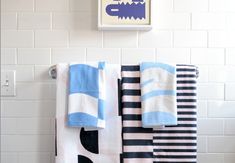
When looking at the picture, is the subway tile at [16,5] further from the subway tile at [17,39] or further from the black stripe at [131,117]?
the black stripe at [131,117]

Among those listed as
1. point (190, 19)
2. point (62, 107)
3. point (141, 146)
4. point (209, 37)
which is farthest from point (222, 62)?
point (62, 107)

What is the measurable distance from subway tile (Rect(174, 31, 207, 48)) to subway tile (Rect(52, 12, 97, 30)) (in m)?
0.34

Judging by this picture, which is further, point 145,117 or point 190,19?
point 190,19

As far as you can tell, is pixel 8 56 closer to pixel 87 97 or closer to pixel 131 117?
pixel 87 97

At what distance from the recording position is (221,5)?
3.93 feet

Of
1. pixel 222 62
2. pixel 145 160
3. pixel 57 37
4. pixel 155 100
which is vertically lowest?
pixel 145 160

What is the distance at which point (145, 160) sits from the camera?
1.06 meters

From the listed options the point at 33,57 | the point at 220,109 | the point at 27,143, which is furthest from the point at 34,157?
the point at 220,109

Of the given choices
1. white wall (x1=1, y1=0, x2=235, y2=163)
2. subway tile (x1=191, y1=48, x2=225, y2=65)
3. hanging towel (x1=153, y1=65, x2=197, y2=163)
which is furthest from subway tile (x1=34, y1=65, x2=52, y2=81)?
subway tile (x1=191, y1=48, x2=225, y2=65)

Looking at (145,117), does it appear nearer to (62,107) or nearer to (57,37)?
(62,107)

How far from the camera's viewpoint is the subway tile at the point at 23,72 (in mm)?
1186

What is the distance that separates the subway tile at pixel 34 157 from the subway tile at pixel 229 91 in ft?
2.54

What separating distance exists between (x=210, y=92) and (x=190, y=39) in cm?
23

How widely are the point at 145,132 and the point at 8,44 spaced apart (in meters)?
0.66
